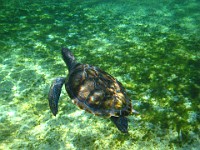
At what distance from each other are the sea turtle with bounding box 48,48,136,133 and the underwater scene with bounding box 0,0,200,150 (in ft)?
0.77

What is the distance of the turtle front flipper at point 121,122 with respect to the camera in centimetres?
446

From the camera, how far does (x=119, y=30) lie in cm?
876

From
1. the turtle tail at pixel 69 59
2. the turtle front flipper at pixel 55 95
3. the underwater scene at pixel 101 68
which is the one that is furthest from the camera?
the turtle tail at pixel 69 59

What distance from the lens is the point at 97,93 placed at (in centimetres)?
461

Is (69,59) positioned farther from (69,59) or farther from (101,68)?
(101,68)

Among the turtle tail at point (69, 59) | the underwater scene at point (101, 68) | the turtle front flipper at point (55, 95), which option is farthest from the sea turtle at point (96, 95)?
the turtle tail at point (69, 59)

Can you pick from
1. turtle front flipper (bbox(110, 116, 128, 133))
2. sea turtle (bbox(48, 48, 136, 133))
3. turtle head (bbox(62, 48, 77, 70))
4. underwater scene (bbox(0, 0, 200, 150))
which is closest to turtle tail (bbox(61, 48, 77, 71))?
turtle head (bbox(62, 48, 77, 70))

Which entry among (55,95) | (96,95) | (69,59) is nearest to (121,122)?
(96,95)

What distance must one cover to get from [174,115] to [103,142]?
1.57 m

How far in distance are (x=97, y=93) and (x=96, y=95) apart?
0.14ft

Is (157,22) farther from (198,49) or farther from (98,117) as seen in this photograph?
(98,117)

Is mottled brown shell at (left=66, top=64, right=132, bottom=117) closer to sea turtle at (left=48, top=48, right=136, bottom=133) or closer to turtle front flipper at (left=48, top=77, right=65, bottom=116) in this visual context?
sea turtle at (left=48, top=48, right=136, bottom=133)

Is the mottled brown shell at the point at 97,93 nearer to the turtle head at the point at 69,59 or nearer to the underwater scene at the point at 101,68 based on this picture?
the underwater scene at the point at 101,68

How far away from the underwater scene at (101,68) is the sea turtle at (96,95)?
23 centimetres
